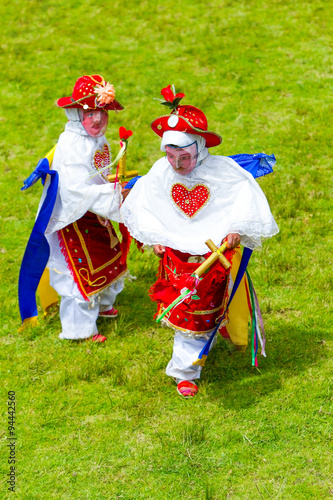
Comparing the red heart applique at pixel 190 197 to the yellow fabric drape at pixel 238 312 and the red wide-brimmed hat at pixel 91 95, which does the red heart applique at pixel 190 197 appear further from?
the red wide-brimmed hat at pixel 91 95

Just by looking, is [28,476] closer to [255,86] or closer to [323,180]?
[323,180]

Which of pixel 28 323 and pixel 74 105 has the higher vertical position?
pixel 74 105

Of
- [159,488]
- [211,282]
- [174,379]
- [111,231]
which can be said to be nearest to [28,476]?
[159,488]

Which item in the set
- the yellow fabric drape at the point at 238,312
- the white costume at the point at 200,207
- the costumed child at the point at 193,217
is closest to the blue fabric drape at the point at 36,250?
the costumed child at the point at 193,217

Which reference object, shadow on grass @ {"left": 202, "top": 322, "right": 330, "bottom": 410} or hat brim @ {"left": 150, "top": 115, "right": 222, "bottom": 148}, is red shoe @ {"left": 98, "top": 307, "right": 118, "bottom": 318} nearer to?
shadow on grass @ {"left": 202, "top": 322, "right": 330, "bottom": 410}

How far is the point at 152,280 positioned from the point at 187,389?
2.04 m

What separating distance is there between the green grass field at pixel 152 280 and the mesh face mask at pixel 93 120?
1.92m

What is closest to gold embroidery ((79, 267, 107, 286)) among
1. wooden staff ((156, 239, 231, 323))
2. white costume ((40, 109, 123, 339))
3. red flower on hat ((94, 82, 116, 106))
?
white costume ((40, 109, 123, 339))

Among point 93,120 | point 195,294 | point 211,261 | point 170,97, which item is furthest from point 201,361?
point 93,120

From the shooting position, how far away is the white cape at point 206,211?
5051 mm

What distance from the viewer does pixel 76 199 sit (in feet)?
19.5

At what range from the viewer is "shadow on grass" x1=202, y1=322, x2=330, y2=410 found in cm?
551

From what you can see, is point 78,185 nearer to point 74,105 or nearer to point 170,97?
point 74,105

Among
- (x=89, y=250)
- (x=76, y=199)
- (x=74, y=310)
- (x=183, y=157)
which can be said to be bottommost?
(x=74, y=310)
